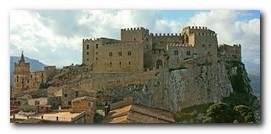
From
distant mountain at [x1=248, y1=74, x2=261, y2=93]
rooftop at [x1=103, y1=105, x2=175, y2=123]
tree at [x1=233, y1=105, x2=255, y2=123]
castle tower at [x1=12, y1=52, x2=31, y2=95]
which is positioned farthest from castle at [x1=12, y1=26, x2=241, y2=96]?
tree at [x1=233, y1=105, x2=255, y2=123]

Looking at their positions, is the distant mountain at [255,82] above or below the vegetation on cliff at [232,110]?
above

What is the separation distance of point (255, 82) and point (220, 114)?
38.2 inches

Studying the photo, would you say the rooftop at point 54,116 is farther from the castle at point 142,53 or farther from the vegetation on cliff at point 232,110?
the vegetation on cliff at point 232,110

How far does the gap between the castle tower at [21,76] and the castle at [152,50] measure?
4.10 feet

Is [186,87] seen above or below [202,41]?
below

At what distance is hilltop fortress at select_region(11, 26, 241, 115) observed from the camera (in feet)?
34.9

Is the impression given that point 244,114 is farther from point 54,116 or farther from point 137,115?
point 54,116

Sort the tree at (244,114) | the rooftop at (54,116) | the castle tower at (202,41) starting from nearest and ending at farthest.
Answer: the rooftop at (54,116), the tree at (244,114), the castle tower at (202,41)

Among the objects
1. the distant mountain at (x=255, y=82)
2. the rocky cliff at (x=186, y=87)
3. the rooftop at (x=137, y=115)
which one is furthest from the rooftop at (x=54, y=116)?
the distant mountain at (x=255, y=82)

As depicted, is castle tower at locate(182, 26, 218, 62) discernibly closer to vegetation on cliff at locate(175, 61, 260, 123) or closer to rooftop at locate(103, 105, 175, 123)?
vegetation on cliff at locate(175, 61, 260, 123)

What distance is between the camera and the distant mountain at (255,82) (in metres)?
10.1

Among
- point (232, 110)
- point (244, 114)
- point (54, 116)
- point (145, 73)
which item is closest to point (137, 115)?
point (145, 73)

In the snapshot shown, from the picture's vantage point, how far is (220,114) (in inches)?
401
